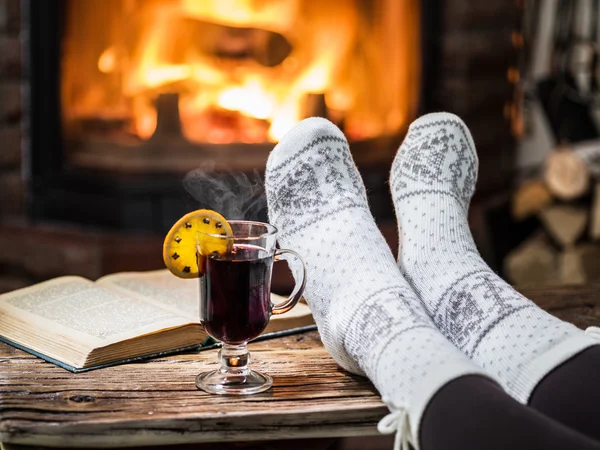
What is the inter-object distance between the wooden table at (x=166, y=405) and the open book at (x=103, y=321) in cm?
2

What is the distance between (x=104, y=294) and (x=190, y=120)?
3.22 feet

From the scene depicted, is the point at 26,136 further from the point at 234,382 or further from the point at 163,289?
the point at 234,382

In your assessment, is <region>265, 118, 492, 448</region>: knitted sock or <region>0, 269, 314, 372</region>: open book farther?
<region>0, 269, 314, 372</region>: open book

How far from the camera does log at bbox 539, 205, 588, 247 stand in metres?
2.08

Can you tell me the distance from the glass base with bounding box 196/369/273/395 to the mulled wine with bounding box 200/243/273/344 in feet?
0.11

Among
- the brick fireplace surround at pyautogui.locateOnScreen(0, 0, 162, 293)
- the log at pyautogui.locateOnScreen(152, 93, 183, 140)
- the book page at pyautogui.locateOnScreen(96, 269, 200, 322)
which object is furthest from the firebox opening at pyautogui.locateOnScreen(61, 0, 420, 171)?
the book page at pyautogui.locateOnScreen(96, 269, 200, 322)

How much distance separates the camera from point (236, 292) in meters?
0.77

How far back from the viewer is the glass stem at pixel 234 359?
2.64 feet

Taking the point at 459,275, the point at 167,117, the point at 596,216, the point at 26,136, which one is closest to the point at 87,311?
the point at 459,275

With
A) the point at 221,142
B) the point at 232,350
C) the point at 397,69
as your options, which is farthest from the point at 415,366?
the point at 397,69

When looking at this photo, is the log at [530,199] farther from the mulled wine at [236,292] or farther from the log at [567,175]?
the mulled wine at [236,292]

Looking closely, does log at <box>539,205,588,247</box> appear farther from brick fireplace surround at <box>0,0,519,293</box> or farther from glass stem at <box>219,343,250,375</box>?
glass stem at <box>219,343,250,375</box>

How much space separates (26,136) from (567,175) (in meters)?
1.31

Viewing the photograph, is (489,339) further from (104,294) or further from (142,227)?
(142,227)
